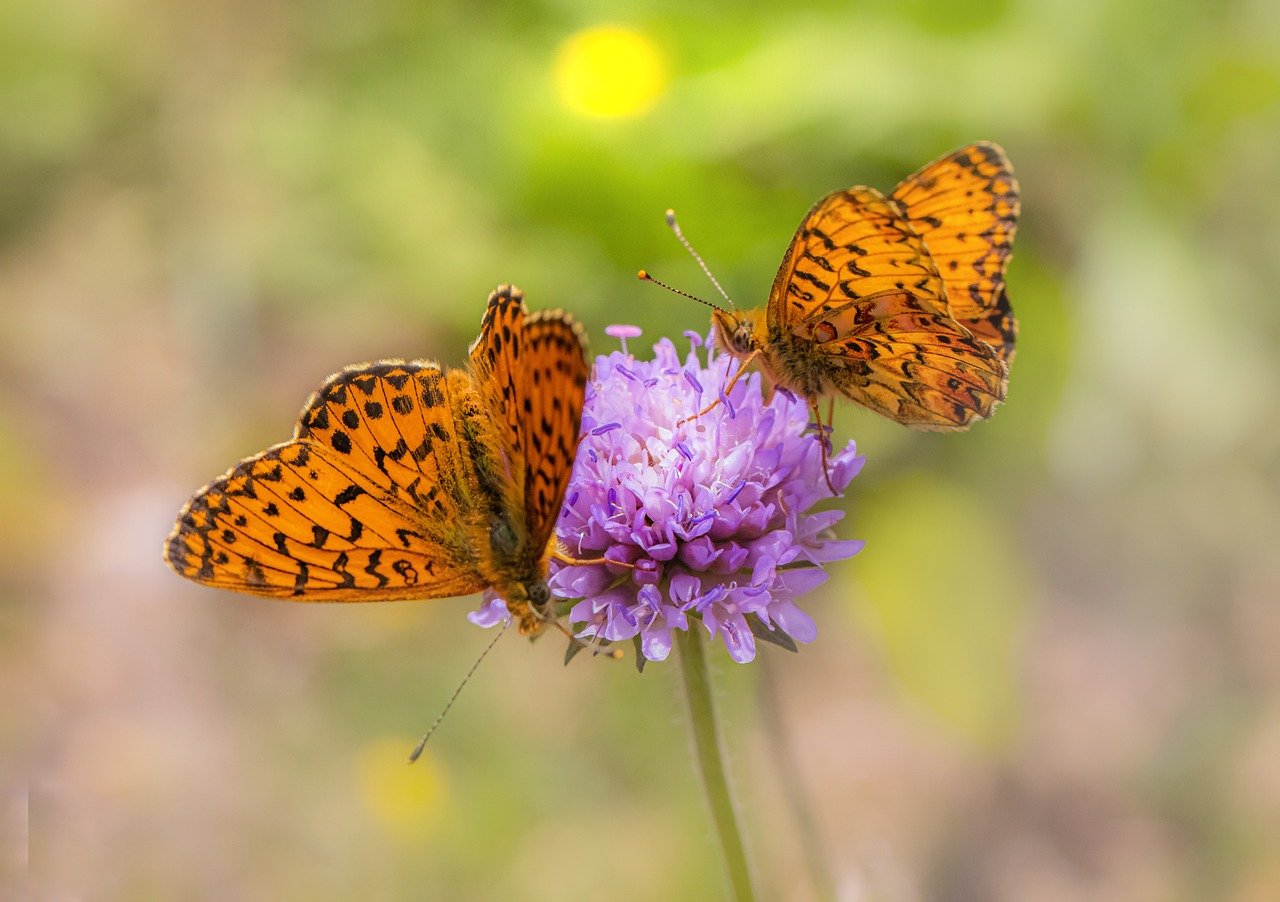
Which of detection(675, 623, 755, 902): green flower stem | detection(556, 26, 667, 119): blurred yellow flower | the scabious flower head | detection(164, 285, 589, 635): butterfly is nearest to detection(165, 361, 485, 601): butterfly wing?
detection(164, 285, 589, 635): butterfly

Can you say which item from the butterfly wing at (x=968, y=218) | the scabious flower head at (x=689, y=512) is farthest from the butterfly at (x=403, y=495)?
the butterfly wing at (x=968, y=218)

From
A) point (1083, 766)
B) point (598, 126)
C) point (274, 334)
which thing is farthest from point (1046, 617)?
point (274, 334)

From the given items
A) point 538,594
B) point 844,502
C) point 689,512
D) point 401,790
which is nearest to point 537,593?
point 538,594

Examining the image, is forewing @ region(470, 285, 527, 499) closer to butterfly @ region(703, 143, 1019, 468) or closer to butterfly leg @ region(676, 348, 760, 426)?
butterfly leg @ region(676, 348, 760, 426)

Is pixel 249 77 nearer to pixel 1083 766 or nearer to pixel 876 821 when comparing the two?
pixel 876 821

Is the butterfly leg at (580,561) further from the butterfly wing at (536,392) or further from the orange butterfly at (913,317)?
the orange butterfly at (913,317)

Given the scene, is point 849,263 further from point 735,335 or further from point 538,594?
point 538,594
